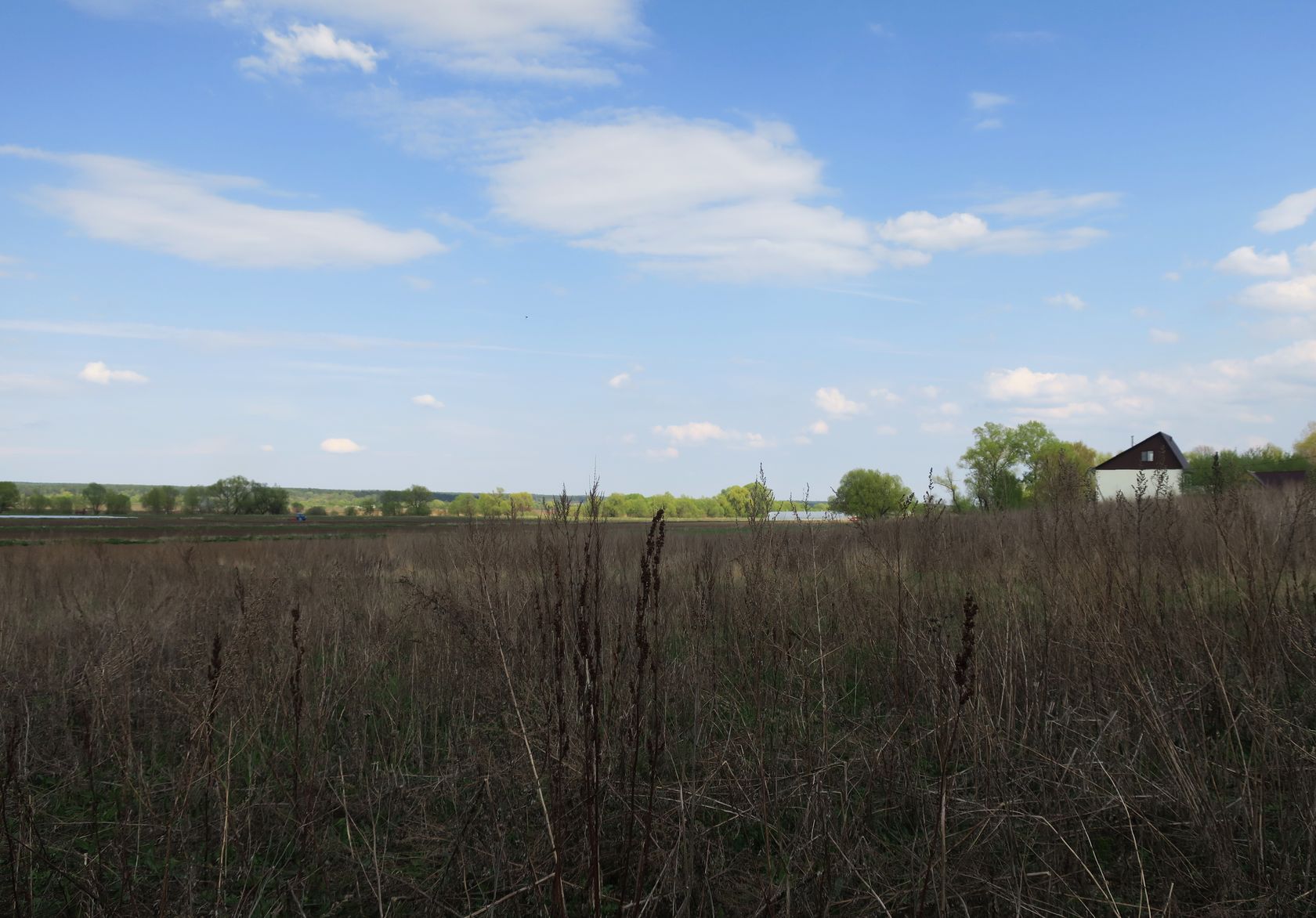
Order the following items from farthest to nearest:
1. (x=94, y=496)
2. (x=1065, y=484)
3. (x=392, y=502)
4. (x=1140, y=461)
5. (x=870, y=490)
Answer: (x=392, y=502) < (x=94, y=496) < (x=1140, y=461) < (x=870, y=490) < (x=1065, y=484)

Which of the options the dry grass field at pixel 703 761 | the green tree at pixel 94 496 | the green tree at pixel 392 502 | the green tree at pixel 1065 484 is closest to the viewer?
the dry grass field at pixel 703 761

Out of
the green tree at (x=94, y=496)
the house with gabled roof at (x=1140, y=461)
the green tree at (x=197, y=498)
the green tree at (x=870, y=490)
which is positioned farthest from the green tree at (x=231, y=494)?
the house with gabled roof at (x=1140, y=461)

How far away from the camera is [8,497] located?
9350cm

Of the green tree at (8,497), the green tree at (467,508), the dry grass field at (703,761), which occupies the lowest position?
the dry grass field at (703,761)

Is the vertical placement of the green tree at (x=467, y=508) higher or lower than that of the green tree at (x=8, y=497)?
lower

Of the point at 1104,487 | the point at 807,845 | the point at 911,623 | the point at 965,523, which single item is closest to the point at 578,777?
the point at 807,845

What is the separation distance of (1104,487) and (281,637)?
67.2 metres

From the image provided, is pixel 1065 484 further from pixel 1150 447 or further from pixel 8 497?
pixel 8 497

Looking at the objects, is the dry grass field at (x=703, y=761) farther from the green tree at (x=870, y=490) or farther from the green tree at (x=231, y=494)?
the green tree at (x=231, y=494)

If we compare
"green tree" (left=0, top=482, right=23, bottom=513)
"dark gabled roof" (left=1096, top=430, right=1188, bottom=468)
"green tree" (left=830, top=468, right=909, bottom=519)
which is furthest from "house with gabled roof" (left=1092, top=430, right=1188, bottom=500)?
"green tree" (left=0, top=482, right=23, bottom=513)

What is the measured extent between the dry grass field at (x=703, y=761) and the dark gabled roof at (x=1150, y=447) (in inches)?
2436

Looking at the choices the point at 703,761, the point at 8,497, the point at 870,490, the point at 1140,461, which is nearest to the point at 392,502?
the point at 8,497

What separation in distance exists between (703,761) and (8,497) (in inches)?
4770

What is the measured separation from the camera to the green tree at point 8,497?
3642 inches
